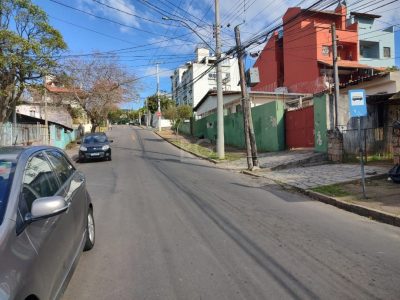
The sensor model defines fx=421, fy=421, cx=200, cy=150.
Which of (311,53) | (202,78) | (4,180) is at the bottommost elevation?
(4,180)

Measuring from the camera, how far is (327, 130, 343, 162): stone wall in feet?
55.7

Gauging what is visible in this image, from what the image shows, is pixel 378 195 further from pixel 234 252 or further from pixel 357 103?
pixel 234 252

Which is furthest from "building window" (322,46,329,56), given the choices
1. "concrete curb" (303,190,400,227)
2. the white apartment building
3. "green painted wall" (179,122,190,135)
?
"concrete curb" (303,190,400,227)

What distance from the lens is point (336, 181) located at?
12.6m

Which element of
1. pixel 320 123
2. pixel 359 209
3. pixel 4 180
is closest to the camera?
pixel 4 180

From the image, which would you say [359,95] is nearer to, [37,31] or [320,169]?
[320,169]

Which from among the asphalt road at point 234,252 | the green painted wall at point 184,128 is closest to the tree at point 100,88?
the green painted wall at point 184,128

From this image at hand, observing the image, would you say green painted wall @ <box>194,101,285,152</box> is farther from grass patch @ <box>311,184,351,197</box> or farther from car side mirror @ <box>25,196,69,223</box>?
car side mirror @ <box>25,196,69,223</box>

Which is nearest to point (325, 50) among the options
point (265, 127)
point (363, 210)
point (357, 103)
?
point (265, 127)

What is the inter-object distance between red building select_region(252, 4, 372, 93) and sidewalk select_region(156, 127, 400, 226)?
73.6 feet

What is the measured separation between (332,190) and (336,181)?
1.58 m

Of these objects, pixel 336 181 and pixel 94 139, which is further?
pixel 94 139

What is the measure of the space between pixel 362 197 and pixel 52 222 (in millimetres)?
8082

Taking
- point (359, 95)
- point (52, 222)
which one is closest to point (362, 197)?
point (359, 95)
